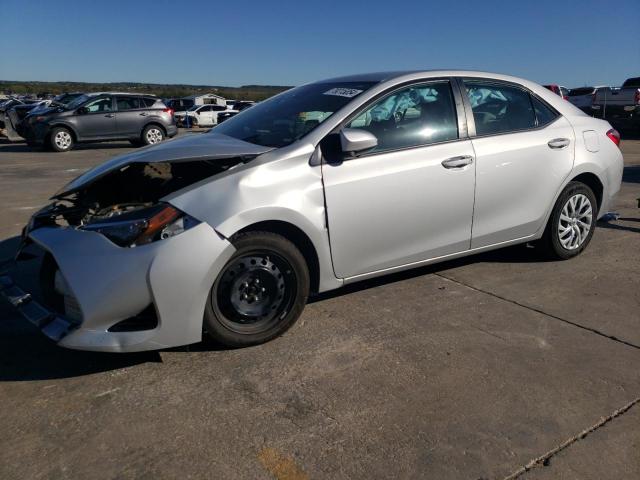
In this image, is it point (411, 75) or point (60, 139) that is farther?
point (60, 139)

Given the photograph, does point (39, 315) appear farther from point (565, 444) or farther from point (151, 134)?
point (151, 134)

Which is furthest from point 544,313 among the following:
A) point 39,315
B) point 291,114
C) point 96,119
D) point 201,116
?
point 201,116

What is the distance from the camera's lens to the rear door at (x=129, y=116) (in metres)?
17.1

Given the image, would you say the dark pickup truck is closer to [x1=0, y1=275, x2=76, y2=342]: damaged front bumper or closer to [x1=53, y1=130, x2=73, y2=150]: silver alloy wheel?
[x1=53, y1=130, x2=73, y2=150]: silver alloy wheel

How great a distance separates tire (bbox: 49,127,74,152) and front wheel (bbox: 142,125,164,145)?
2113 mm

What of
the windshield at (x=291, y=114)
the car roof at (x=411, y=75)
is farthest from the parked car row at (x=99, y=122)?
the car roof at (x=411, y=75)

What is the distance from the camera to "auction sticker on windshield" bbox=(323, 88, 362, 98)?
3.82 metres

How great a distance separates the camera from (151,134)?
17656 millimetres

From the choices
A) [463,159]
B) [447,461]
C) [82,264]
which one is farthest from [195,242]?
[463,159]

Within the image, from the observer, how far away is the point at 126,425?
8.55 feet

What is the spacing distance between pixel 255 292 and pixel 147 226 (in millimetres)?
744

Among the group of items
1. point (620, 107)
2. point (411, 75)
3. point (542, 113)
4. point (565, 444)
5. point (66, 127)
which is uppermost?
point (411, 75)

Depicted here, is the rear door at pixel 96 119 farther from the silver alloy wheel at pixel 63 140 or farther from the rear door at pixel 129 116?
the silver alloy wheel at pixel 63 140

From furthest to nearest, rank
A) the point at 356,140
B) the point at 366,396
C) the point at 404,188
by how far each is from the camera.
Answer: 1. the point at 404,188
2. the point at 356,140
3. the point at 366,396
